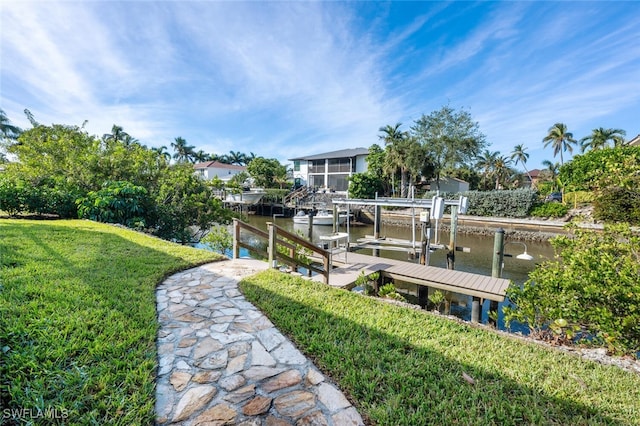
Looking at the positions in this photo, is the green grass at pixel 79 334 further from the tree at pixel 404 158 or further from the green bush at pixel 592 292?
the tree at pixel 404 158

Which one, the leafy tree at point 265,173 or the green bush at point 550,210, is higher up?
the leafy tree at point 265,173

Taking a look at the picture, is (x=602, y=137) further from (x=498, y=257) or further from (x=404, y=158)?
(x=498, y=257)

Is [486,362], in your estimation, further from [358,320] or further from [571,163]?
[571,163]

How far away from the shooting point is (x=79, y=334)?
2727 millimetres

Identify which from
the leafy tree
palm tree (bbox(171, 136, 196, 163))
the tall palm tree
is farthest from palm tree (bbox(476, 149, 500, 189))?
palm tree (bbox(171, 136, 196, 163))

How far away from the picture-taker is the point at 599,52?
682 cm

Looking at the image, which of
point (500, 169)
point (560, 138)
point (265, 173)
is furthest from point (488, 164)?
point (265, 173)

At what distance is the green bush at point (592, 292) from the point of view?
124 inches

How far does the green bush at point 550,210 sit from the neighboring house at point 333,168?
18.8 metres

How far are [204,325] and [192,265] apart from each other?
283 cm

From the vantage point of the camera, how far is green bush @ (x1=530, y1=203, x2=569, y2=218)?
20422mm

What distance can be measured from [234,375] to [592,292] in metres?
4.19

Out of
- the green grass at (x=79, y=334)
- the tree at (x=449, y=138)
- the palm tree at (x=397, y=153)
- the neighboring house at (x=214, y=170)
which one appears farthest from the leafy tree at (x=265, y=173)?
the green grass at (x=79, y=334)

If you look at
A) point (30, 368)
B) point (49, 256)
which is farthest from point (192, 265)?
point (30, 368)
